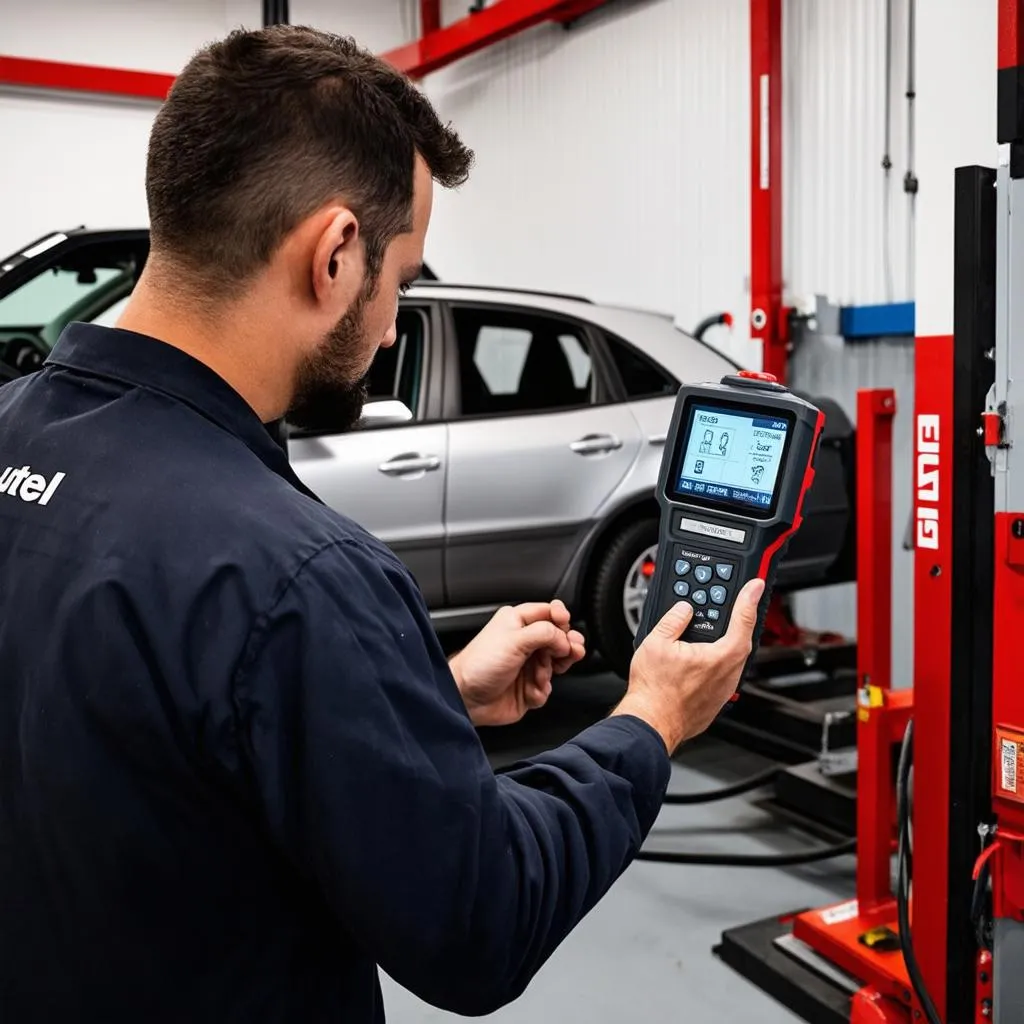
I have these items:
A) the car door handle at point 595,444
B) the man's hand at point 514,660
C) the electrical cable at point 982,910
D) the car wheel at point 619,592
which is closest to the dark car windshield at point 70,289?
the car door handle at point 595,444

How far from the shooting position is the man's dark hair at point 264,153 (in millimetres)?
886

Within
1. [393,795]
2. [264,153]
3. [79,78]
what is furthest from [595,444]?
[79,78]

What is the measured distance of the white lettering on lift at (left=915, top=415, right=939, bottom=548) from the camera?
211cm

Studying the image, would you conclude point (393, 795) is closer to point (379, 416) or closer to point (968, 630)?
point (968, 630)

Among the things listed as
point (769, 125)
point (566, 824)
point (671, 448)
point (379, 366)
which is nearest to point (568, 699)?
point (379, 366)

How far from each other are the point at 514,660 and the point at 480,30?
6.33 meters

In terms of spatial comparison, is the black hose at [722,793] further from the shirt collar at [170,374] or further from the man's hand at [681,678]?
the shirt collar at [170,374]

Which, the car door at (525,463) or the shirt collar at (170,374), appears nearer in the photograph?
the shirt collar at (170,374)

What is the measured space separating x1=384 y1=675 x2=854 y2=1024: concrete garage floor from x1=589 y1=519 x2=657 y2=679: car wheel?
0.52 m

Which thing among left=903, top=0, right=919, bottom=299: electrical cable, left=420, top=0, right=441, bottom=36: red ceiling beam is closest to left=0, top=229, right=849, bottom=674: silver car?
left=903, top=0, right=919, bottom=299: electrical cable

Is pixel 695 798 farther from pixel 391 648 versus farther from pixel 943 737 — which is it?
pixel 391 648

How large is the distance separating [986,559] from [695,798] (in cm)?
179

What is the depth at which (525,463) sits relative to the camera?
4152 mm

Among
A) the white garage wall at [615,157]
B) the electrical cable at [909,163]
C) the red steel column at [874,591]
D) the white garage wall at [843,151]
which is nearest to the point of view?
the red steel column at [874,591]
